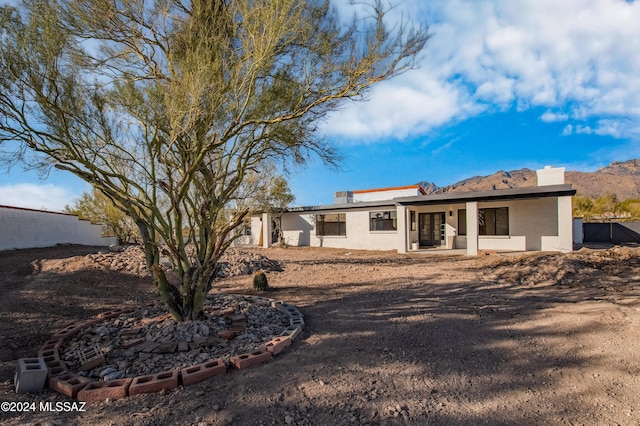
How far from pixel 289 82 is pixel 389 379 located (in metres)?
3.80

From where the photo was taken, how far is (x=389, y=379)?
2.91m

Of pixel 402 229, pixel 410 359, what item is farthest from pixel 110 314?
pixel 402 229

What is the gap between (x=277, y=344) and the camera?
11.8 ft

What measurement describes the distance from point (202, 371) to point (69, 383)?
112 centimetres

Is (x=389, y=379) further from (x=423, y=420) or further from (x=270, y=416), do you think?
(x=270, y=416)

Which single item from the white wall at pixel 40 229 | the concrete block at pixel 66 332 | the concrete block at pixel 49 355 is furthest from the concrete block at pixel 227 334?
the white wall at pixel 40 229

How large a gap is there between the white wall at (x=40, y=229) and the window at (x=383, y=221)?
14871mm

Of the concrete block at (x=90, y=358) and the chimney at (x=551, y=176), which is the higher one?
the chimney at (x=551, y=176)

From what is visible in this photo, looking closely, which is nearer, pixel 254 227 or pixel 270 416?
pixel 270 416

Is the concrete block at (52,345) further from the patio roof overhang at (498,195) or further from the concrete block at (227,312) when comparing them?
the patio roof overhang at (498,195)

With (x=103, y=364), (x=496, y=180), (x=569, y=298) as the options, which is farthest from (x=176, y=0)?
(x=496, y=180)

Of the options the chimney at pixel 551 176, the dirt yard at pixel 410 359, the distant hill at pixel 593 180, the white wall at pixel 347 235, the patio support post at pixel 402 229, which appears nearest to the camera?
the dirt yard at pixel 410 359

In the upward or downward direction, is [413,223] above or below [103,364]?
above

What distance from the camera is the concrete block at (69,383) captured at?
9.09ft
